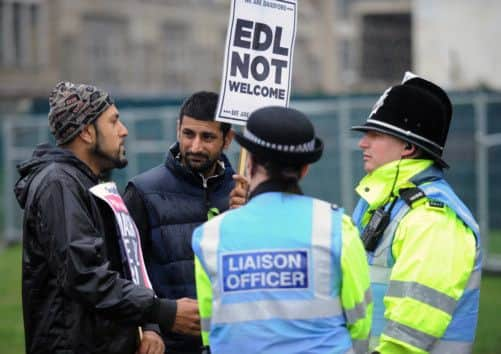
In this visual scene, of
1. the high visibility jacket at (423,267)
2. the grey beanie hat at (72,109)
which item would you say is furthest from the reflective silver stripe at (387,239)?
the grey beanie hat at (72,109)

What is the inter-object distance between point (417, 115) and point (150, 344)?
5.07ft

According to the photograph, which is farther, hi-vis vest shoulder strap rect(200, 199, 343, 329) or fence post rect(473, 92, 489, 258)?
fence post rect(473, 92, 489, 258)

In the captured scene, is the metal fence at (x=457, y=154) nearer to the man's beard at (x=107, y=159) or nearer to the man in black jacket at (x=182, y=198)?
the man in black jacket at (x=182, y=198)

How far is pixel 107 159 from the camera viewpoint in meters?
5.11

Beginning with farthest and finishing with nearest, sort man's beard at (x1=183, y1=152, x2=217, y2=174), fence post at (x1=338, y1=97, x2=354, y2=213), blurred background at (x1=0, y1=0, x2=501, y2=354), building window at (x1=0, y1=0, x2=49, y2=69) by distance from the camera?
building window at (x1=0, y1=0, x2=49, y2=69)
fence post at (x1=338, y1=97, x2=354, y2=213)
blurred background at (x1=0, y1=0, x2=501, y2=354)
man's beard at (x1=183, y1=152, x2=217, y2=174)

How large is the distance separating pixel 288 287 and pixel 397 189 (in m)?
0.97

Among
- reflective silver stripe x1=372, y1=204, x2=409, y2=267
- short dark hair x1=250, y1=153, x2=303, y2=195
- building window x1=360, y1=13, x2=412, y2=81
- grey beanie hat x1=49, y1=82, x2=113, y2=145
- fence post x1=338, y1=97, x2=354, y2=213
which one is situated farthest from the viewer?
building window x1=360, y1=13, x2=412, y2=81

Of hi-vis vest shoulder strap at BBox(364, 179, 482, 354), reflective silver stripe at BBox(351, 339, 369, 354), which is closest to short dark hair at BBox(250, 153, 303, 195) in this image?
reflective silver stripe at BBox(351, 339, 369, 354)

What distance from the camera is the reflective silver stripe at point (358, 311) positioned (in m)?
3.92

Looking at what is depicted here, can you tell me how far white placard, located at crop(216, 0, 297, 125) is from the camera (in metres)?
5.26

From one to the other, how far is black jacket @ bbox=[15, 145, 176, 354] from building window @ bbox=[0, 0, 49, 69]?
109 feet

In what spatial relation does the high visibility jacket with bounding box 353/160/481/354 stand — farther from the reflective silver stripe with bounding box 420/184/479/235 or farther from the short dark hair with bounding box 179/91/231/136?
the short dark hair with bounding box 179/91/231/136

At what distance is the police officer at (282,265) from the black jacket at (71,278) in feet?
2.75

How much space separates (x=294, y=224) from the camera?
3879 millimetres
